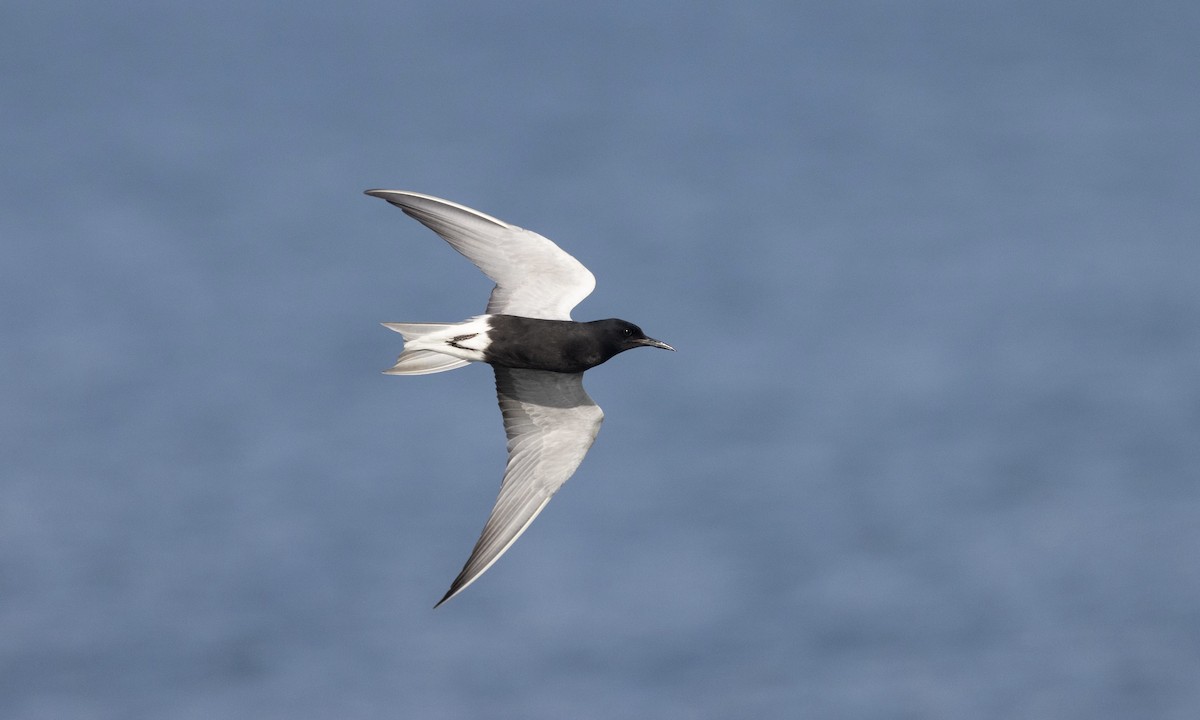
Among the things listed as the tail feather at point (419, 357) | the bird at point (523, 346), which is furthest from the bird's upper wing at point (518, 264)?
the tail feather at point (419, 357)

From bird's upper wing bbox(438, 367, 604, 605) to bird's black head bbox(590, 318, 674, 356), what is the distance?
0.94 m

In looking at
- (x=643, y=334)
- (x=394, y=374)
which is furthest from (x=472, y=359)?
(x=643, y=334)

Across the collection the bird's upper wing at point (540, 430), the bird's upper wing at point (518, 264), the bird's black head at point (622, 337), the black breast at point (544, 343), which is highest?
the bird's upper wing at point (518, 264)

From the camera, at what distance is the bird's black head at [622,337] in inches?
891

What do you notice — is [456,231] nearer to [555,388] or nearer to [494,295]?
[494,295]

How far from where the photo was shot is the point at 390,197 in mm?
22906

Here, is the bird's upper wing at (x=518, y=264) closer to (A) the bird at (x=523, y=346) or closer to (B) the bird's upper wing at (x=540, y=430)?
(A) the bird at (x=523, y=346)

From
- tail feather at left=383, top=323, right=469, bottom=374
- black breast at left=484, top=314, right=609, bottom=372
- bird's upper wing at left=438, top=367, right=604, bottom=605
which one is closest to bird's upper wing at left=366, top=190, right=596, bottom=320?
black breast at left=484, top=314, right=609, bottom=372

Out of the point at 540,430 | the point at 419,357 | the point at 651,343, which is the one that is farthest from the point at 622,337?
the point at 419,357

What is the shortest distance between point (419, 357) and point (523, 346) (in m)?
1.66

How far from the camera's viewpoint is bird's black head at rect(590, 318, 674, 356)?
22625mm

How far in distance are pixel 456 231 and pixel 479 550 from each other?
5388 mm

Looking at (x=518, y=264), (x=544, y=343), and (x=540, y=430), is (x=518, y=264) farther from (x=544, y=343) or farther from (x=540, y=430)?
(x=540, y=430)

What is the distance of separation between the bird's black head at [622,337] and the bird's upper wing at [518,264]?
807 millimetres
